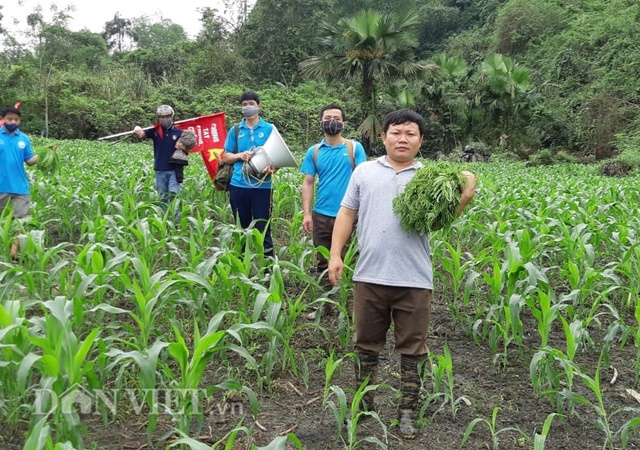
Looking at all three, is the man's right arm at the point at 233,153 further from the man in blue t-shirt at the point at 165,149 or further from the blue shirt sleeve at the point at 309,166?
the man in blue t-shirt at the point at 165,149

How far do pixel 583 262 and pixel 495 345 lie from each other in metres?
1.16

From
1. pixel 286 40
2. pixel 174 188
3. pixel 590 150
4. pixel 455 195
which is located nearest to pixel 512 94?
pixel 590 150

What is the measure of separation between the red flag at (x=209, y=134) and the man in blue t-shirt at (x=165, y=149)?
0.36m

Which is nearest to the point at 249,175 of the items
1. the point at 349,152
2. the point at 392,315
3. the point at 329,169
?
the point at 329,169

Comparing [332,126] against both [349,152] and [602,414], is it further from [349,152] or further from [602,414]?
[602,414]

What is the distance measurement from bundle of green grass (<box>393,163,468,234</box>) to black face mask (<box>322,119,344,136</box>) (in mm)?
1368

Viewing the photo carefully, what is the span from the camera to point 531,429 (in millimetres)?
2652

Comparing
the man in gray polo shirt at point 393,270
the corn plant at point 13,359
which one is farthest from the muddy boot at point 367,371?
the corn plant at point 13,359

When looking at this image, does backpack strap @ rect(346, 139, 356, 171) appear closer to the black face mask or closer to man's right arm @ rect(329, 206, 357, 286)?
the black face mask

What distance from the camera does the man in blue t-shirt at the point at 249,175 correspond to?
14.7 ft

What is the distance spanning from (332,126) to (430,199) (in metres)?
1.55

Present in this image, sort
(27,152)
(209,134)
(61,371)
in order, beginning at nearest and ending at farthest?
(61,371)
(27,152)
(209,134)

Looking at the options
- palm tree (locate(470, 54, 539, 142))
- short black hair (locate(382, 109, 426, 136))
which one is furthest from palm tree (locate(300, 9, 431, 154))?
short black hair (locate(382, 109, 426, 136))

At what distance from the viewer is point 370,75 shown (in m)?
18.7
